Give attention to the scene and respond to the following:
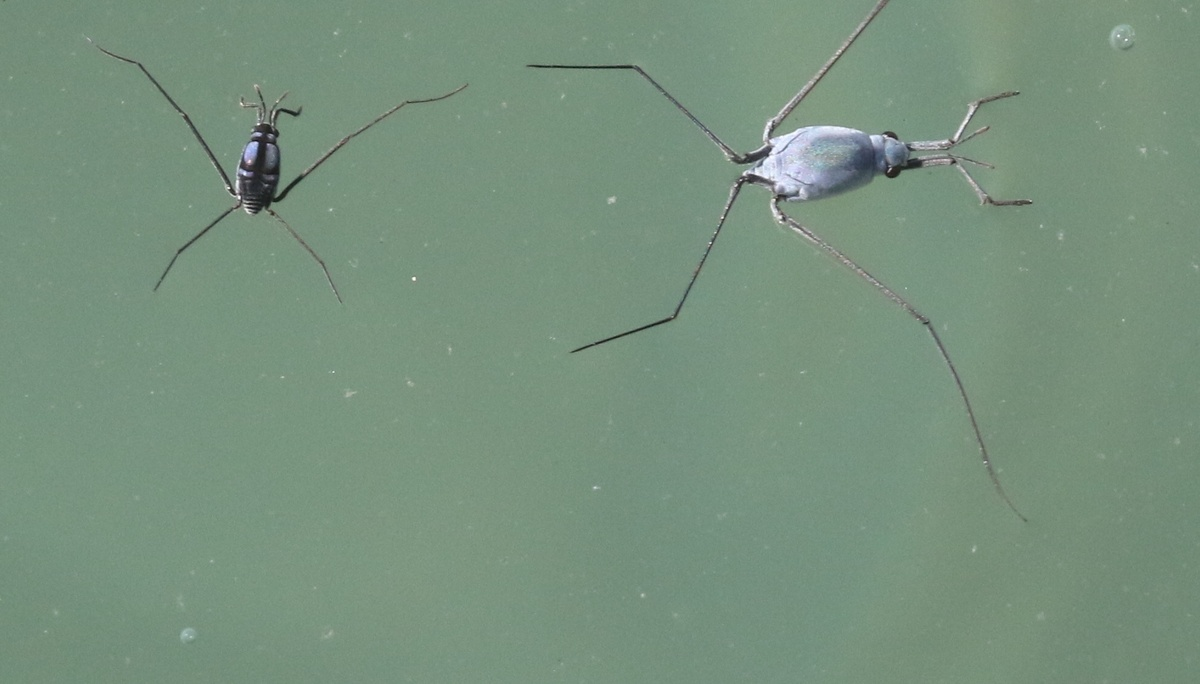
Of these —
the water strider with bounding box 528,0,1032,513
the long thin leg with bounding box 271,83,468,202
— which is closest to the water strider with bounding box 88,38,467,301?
the long thin leg with bounding box 271,83,468,202

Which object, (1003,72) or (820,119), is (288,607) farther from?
(1003,72)

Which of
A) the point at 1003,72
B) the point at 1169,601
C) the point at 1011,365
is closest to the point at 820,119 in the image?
the point at 1003,72

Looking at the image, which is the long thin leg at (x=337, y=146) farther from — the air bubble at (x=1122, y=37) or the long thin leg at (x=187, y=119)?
the air bubble at (x=1122, y=37)

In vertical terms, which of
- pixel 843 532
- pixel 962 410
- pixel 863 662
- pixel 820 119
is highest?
pixel 820 119

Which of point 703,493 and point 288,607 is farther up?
point 703,493

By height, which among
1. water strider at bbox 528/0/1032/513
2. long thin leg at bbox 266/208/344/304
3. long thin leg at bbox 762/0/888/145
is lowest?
long thin leg at bbox 266/208/344/304

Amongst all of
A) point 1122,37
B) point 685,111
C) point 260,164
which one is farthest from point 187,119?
point 1122,37

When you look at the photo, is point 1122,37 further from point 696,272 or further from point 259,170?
point 259,170

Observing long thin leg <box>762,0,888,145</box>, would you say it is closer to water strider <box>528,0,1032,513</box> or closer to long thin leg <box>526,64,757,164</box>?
water strider <box>528,0,1032,513</box>
